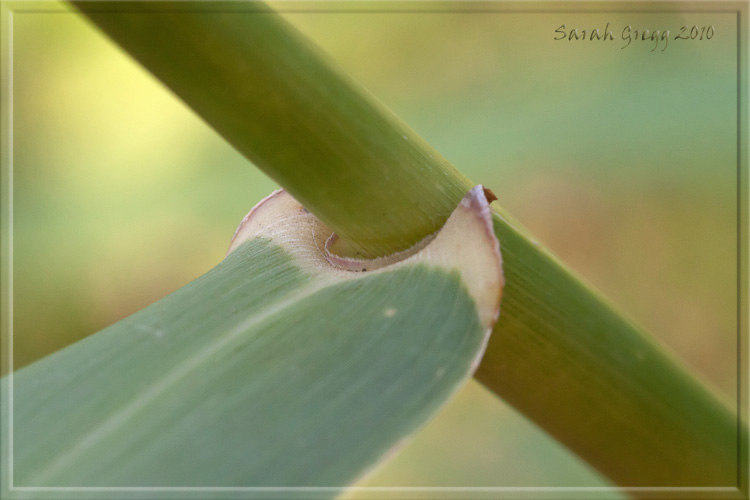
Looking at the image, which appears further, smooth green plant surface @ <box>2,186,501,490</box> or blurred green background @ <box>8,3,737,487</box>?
blurred green background @ <box>8,3,737,487</box>

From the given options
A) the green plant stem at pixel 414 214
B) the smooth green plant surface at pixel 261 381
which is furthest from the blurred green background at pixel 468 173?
the smooth green plant surface at pixel 261 381

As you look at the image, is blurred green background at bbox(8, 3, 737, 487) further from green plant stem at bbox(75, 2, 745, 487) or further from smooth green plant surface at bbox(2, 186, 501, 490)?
smooth green plant surface at bbox(2, 186, 501, 490)

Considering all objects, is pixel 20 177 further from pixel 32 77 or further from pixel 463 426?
pixel 463 426

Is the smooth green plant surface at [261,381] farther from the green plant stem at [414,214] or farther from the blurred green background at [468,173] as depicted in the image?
the blurred green background at [468,173]

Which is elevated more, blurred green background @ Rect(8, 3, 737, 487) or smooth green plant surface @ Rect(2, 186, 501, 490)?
blurred green background @ Rect(8, 3, 737, 487)

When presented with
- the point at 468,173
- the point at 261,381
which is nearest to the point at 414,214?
the point at 261,381

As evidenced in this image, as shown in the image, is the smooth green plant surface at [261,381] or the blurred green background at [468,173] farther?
the blurred green background at [468,173]

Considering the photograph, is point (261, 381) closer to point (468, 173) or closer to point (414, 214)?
point (414, 214)

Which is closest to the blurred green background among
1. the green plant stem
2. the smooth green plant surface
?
the green plant stem
